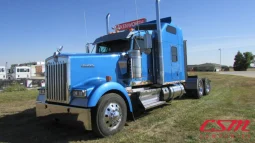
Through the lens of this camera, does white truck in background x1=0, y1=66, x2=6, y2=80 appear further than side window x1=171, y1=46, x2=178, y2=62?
Yes

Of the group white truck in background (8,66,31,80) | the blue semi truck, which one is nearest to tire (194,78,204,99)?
the blue semi truck

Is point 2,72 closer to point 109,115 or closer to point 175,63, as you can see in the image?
point 175,63

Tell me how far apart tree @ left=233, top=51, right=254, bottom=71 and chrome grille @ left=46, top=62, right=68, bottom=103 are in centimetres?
7420

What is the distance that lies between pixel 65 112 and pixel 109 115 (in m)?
0.99

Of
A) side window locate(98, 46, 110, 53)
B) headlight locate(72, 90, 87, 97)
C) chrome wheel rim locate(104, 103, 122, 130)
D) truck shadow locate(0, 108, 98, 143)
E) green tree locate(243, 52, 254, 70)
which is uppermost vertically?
green tree locate(243, 52, 254, 70)

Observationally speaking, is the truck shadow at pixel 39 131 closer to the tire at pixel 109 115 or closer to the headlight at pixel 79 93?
the tire at pixel 109 115

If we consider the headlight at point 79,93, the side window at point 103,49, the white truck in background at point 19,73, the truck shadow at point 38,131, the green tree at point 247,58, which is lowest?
the truck shadow at point 38,131

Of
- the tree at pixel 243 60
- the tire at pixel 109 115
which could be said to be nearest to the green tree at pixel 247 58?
the tree at pixel 243 60

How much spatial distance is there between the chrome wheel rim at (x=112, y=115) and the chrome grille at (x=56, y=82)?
99 centimetres

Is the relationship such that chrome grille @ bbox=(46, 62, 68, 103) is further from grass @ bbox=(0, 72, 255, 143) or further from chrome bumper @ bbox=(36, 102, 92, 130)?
grass @ bbox=(0, 72, 255, 143)

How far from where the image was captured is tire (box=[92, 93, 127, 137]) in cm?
474

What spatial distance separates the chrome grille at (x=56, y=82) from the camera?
16.5ft

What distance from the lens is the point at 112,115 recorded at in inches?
199

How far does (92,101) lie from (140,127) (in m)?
1.66
